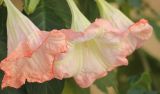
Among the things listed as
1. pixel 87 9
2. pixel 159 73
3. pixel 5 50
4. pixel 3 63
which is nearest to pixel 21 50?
pixel 3 63

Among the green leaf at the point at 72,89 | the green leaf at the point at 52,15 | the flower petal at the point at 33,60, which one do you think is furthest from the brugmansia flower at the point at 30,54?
the green leaf at the point at 72,89

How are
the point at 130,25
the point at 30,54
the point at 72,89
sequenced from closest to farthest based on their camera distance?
the point at 30,54, the point at 130,25, the point at 72,89

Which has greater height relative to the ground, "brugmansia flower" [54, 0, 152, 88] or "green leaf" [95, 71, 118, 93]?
"brugmansia flower" [54, 0, 152, 88]

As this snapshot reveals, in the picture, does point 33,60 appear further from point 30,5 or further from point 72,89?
point 72,89

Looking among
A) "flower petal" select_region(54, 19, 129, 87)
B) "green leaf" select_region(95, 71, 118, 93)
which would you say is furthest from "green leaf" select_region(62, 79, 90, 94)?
"flower petal" select_region(54, 19, 129, 87)

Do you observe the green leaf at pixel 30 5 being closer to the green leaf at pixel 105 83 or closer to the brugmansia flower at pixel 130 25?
the brugmansia flower at pixel 130 25

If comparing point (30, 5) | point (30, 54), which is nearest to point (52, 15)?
point (30, 5)

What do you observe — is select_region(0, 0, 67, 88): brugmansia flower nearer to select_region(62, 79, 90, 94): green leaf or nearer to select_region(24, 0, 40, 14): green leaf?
select_region(24, 0, 40, 14): green leaf
